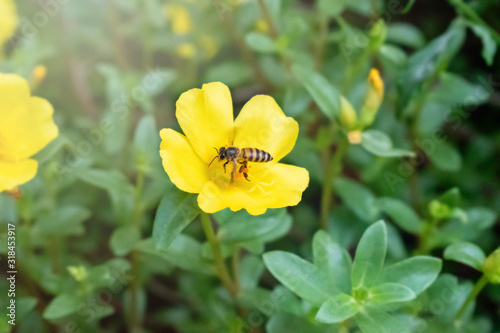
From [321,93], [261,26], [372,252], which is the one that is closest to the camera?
[372,252]

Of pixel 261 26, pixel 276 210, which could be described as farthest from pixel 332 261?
pixel 261 26

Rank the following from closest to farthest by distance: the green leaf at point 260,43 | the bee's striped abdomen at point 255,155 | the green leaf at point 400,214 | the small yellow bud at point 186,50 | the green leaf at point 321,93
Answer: the bee's striped abdomen at point 255,155 < the green leaf at point 321,93 < the green leaf at point 400,214 < the green leaf at point 260,43 < the small yellow bud at point 186,50

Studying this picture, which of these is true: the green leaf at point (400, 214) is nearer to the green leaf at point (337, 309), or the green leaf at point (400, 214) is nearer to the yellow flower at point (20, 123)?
the green leaf at point (337, 309)

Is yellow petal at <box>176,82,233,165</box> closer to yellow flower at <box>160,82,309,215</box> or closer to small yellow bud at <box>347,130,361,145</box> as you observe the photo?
yellow flower at <box>160,82,309,215</box>

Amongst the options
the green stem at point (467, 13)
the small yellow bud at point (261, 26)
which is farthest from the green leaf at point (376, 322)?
the small yellow bud at point (261, 26)

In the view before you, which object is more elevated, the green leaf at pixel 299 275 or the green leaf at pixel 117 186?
the green leaf at pixel 299 275

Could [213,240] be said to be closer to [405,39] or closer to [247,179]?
[247,179]

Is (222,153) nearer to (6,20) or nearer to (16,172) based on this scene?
(16,172)
